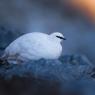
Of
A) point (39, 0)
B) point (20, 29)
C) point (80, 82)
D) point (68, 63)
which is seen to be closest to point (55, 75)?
point (80, 82)

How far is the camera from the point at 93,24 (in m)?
2.99

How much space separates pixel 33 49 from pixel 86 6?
1.03 m

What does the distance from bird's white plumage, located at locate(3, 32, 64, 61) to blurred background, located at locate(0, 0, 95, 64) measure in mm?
781

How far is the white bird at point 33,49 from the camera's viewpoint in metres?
2.02

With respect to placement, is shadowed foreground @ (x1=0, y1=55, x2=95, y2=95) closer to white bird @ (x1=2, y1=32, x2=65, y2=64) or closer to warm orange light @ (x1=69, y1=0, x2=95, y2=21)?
white bird @ (x1=2, y1=32, x2=65, y2=64)

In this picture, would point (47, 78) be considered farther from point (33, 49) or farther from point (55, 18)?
point (55, 18)

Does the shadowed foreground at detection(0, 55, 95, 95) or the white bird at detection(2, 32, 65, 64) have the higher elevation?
the white bird at detection(2, 32, 65, 64)

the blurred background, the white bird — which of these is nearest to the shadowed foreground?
the white bird

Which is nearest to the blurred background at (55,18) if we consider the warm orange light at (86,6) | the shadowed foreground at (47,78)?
the warm orange light at (86,6)

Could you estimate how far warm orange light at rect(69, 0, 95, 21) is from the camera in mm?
2975

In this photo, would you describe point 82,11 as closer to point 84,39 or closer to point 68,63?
point 84,39

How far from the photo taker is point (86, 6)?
9.78ft

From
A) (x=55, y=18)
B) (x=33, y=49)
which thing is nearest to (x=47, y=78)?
(x=33, y=49)

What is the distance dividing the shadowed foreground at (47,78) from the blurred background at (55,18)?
953 mm
